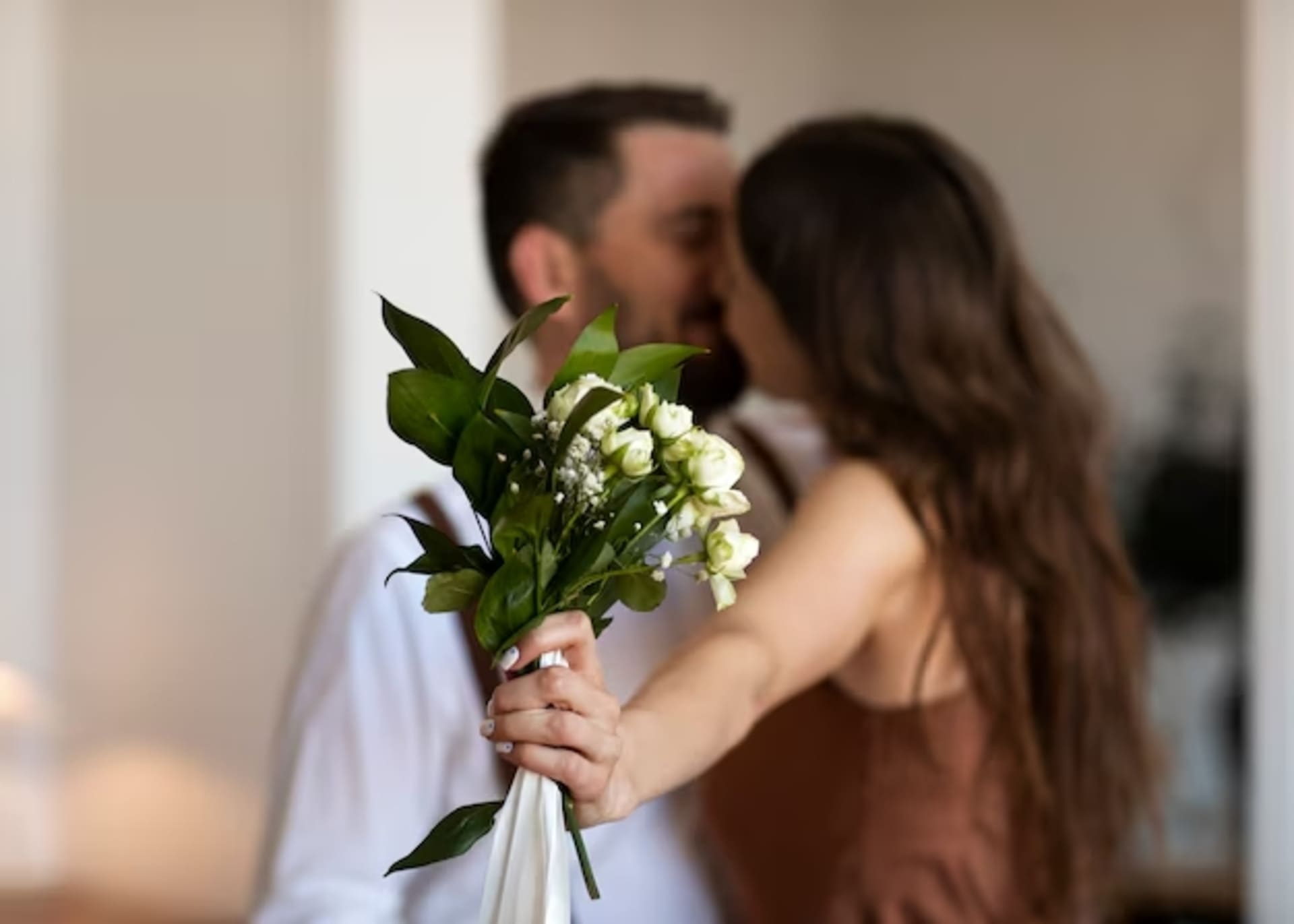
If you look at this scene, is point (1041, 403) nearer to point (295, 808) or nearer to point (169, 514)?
point (295, 808)

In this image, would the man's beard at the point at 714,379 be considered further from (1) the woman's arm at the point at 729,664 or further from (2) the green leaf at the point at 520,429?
(2) the green leaf at the point at 520,429

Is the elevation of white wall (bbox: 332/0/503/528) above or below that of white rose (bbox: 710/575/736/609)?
above

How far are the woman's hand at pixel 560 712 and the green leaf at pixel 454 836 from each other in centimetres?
4

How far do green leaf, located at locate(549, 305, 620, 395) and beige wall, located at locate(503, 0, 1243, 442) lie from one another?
10.4 ft

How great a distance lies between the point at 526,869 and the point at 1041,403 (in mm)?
1011

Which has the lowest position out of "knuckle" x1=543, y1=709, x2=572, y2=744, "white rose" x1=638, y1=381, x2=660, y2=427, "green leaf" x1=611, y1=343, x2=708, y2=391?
"knuckle" x1=543, y1=709, x2=572, y2=744

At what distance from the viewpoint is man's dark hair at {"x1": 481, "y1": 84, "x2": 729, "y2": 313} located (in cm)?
223

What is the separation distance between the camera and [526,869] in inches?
43.4

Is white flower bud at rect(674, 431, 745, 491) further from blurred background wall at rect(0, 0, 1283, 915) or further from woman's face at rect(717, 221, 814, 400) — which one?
blurred background wall at rect(0, 0, 1283, 915)

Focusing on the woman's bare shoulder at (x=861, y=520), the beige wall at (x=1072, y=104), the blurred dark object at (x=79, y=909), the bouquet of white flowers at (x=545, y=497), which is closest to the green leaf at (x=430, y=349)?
the bouquet of white flowers at (x=545, y=497)

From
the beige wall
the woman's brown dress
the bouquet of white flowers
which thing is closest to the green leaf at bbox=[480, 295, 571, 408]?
the bouquet of white flowers

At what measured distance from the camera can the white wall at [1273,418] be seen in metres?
3.55

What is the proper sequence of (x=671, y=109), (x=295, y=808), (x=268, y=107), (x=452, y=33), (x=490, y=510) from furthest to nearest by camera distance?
(x=268, y=107) < (x=452, y=33) < (x=671, y=109) < (x=295, y=808) < (x=490, y=510)

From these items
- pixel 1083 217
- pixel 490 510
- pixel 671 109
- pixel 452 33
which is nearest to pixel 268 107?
pixel 452 33
